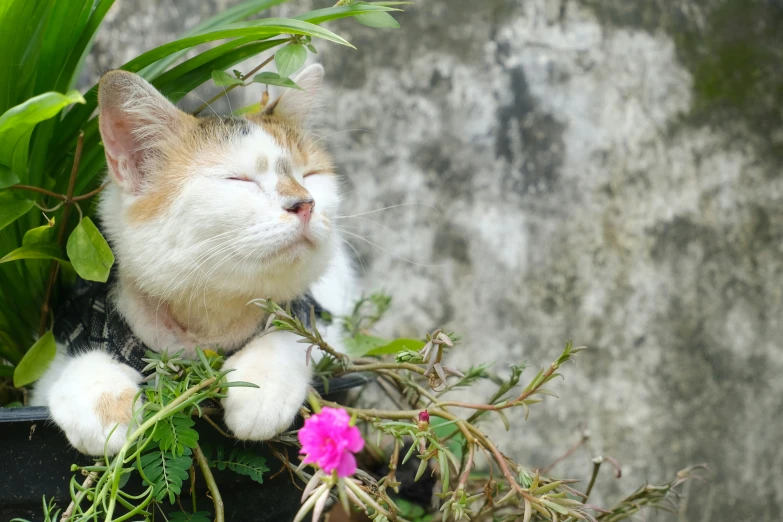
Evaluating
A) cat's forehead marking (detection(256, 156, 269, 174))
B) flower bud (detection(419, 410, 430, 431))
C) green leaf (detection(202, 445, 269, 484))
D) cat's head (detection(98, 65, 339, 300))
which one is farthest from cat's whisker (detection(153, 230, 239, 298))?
flower bud (detection(419, 410, 430, 431))

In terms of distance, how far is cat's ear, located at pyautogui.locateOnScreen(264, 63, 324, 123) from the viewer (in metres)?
1.13

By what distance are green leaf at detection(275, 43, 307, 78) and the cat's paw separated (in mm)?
435

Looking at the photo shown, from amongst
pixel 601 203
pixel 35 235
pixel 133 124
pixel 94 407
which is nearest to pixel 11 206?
pixel 35 235

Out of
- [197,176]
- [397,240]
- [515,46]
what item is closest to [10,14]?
[197,176]

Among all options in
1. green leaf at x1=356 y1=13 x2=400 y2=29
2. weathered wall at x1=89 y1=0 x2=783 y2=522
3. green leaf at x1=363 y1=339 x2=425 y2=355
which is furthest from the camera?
weathered wall at x1=89 y1=0 x2=783 y2=522

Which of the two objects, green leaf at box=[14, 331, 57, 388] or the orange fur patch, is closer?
the orange fur patch

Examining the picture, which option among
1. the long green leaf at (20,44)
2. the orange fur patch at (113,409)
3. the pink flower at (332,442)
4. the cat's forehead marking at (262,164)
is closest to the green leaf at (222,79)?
the cat's forehead marking at (262,164)

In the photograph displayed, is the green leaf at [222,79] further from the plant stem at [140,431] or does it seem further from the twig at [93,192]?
the plant stem at [140,431]

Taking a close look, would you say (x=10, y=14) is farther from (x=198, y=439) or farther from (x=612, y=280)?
(x=612, y=280)

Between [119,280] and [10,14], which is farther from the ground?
[10,14]

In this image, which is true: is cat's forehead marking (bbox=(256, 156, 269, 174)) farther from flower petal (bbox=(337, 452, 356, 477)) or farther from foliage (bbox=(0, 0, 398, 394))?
flower petal (bbox=(337, 452, 356, 477))

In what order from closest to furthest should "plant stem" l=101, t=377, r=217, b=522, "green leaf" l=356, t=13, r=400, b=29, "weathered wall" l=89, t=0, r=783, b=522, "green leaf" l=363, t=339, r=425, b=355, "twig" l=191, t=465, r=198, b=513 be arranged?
"plant stem" l=101, t=377, r=217, b=522, "twig" l=191, t=465, r=198, b=513, "green leaf" l=356, t=13, r=400, b=29, "green leaf" l=363, t=339, r=425, b=355, "weathered wall" l=89, t=0, r=783, b=522

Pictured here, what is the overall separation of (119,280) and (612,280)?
1330 mm

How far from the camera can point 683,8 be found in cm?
186
